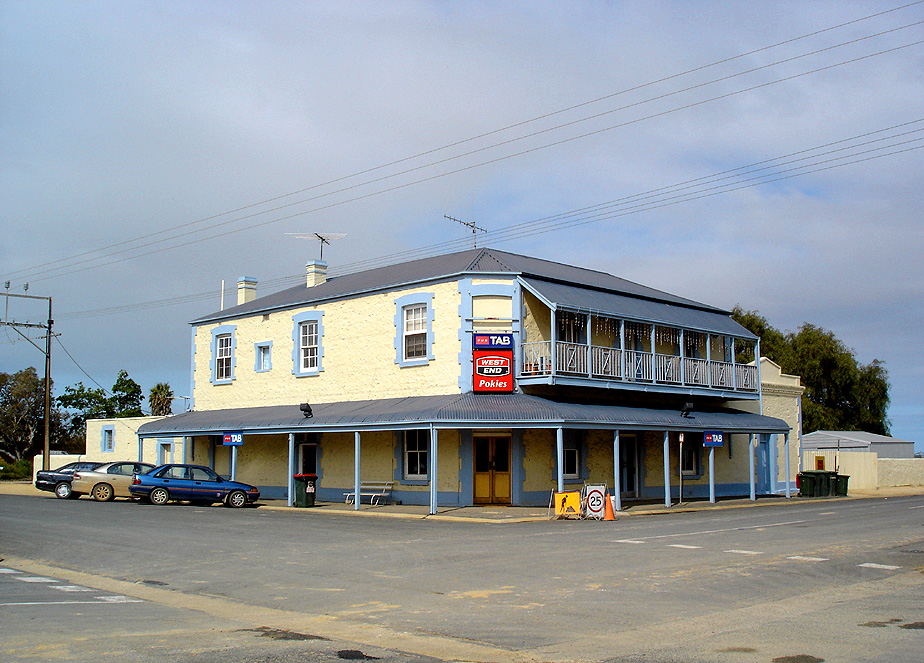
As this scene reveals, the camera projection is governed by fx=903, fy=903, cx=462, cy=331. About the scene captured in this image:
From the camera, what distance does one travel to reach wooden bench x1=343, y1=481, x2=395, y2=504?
89.8ft

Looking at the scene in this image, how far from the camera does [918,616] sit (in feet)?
31.0

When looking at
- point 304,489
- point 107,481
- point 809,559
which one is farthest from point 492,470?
point 809,559

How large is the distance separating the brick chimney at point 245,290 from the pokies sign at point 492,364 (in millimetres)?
15984

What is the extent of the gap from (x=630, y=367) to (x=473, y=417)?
645cm

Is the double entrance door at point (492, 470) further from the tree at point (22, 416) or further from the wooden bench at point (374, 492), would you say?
the tree at point (22, 416)

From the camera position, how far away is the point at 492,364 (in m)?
25.8

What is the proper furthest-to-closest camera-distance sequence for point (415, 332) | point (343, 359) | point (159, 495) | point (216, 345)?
point (216, 345), point (343, 359), point (415, 332), point (159, 495)

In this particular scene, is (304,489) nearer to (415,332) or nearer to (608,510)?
(415,332)

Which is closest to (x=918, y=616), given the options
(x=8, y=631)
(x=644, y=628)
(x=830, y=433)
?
(x=644, y=628)

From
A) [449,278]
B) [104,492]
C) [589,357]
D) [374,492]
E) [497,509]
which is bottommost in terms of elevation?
[497,509]

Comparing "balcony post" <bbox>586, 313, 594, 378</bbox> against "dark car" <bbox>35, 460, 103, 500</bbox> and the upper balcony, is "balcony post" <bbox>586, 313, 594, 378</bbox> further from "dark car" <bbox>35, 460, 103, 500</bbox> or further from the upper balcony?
"dark car" <bbox>35, 460, 103, 500</bbox>

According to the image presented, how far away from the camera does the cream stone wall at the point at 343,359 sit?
2683 centimetres

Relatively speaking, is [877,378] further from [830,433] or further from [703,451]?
[703,451]

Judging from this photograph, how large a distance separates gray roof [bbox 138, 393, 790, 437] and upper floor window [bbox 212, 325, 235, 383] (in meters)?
2.85
